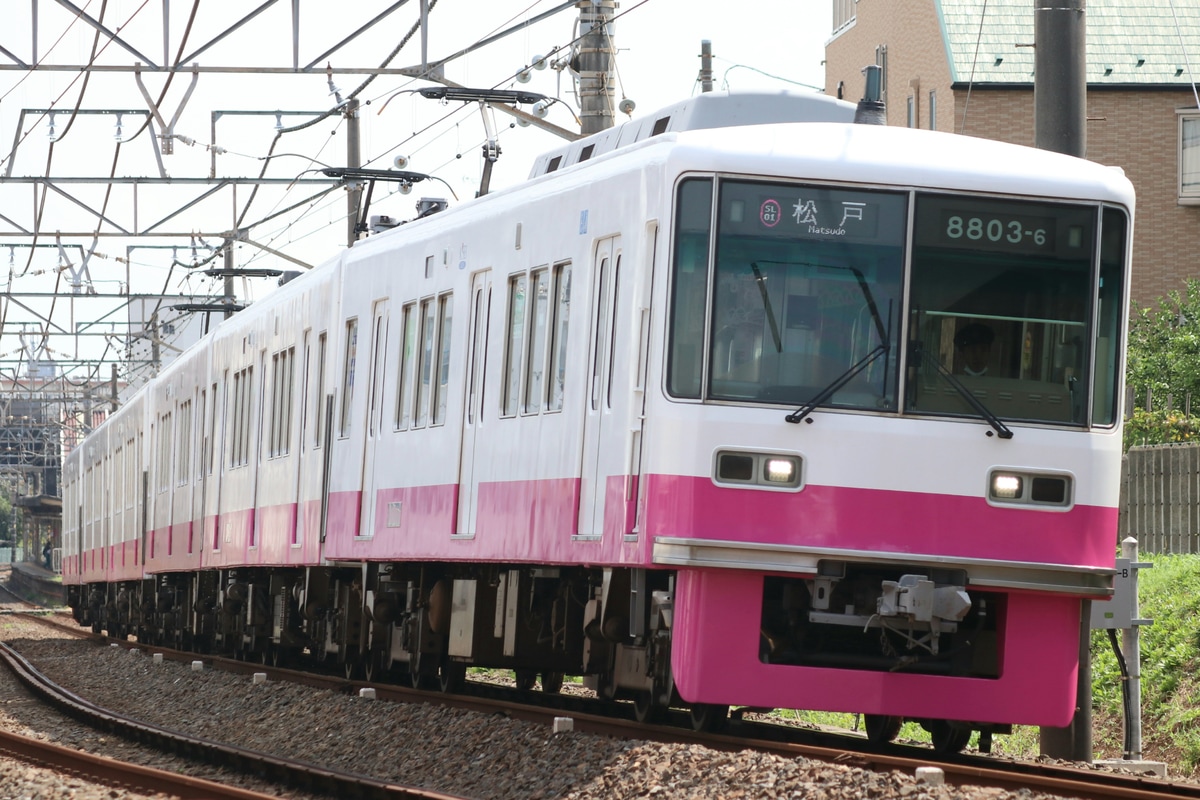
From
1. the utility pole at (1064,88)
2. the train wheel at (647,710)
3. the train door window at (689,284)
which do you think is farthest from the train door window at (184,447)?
the train door window at (689,284)

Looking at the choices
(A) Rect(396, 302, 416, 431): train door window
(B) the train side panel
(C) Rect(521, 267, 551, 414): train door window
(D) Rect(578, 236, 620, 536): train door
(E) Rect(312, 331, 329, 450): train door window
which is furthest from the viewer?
(E) Rect(312, 331, 329, 450): train door window

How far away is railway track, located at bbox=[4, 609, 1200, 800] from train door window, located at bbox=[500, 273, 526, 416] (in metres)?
1.77

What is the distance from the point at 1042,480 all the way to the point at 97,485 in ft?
94.3

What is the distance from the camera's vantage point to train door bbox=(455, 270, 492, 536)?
1155cm

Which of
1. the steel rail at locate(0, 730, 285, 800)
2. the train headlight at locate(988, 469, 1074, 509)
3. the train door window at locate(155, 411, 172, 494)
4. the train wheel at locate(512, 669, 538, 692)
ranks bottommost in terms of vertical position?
the steel rail at locate(0, 730, 285, 800)

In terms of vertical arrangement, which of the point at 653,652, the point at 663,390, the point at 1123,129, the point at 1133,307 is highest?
the point at 1123,129

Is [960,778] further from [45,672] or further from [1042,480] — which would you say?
[45,672]

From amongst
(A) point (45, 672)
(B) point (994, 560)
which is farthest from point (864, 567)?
(A) point (45, 672)

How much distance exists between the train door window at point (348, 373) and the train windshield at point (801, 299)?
621cm

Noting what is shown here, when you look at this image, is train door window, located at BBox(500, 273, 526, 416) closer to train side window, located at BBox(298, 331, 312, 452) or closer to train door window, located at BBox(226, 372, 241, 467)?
train side window, located at BBox(298, 331, 312, 452)

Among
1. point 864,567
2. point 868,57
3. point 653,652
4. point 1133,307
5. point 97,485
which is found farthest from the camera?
point 868,57

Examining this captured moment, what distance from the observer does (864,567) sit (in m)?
8.91

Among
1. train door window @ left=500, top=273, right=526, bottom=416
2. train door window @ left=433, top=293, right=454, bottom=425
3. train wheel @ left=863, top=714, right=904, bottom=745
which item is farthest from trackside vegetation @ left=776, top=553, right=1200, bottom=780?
train door window @ left=433, top=293, right=454, bottom=425

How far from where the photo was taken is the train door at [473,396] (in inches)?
455
